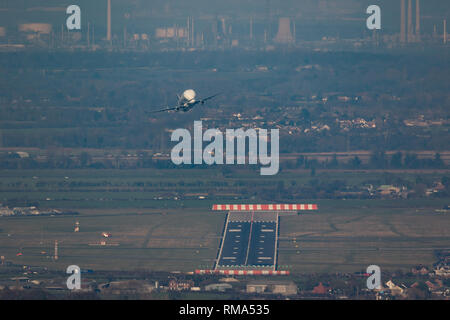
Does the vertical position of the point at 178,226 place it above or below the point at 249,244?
above

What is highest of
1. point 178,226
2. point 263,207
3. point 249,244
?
point 263,207

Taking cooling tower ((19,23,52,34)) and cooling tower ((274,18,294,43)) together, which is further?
cooling tower ((274,18,294,43))

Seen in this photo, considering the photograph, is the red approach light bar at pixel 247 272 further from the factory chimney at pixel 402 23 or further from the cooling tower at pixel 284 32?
the cooling tower at pixel 284 32

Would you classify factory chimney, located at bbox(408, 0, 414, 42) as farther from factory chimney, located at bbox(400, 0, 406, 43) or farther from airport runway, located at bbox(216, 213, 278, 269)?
airport runway, located at bbox(216, 213, 278, 269)

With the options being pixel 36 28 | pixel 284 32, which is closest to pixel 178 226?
pixel 36 28

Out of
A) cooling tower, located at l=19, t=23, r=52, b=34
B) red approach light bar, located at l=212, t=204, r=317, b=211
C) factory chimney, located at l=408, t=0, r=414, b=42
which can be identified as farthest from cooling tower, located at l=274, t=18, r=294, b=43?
red approach light bar, located at l=212, t=204, r=317, b=211

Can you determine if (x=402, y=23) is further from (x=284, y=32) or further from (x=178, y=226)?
(x=178, y=226)
